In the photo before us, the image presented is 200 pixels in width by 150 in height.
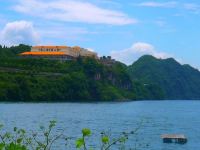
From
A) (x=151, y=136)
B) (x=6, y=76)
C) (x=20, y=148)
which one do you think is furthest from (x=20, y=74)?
(x=20, y=148)

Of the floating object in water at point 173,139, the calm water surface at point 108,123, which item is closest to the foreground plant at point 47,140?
the calm water surface at point 108,123

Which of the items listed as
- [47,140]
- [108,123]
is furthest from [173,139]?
[47,140]

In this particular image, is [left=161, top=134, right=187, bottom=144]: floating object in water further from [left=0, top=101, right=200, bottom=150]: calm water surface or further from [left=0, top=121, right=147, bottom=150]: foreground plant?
[left=0, top=121, right=147, bottom=150]: foreground plant

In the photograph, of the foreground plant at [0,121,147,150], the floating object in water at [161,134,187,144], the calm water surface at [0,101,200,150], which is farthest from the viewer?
the calm water surface at [0,101,200,150]

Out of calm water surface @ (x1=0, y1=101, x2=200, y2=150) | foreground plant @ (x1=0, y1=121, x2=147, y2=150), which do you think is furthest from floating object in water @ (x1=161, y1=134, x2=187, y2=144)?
foreground plant @ (x1=0, y1=121, x2=147, y2=150)

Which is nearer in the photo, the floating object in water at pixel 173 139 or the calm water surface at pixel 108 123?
the floating object in water at pixel 173 139

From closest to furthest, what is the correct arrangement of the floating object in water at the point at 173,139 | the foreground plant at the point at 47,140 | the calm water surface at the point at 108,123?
1. the foreground plant at the point at 47,140
2. the floating object in water at the point at 173,139
3. the calm water surface at the point at 108,123

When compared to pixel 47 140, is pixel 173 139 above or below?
below

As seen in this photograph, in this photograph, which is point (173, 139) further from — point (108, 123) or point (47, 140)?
point (47, 140)

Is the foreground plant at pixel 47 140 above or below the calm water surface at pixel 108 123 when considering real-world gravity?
above

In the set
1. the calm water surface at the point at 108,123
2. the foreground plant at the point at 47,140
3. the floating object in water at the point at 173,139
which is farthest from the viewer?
the calm water surface at the point at 108,123

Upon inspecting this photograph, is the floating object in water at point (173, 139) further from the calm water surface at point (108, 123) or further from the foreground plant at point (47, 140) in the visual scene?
the foreground plant at point (47, 140)

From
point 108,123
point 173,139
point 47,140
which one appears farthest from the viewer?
point 108,123

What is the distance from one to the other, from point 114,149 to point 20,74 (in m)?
133
